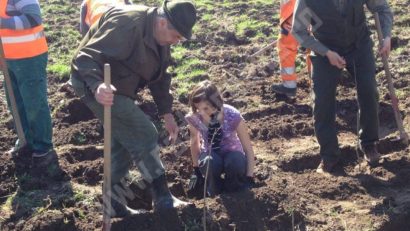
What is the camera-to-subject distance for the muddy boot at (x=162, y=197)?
4.77 metres

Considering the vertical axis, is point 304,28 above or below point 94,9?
below

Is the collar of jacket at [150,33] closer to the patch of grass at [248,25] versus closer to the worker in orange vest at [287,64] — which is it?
the worker in orange vest at [287,64]

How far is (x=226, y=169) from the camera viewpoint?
5066 millimetres

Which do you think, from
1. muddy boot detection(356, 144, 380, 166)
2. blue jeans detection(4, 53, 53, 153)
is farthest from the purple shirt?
blue jeans detection(4, 53, 53, 153)

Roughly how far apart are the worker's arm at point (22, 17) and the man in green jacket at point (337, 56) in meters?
2.29

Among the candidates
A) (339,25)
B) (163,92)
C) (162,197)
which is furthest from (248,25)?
(162,197)

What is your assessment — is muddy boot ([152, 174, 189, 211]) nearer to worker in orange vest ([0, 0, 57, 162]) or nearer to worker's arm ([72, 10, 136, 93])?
worker's arm ([72, 10, 136, 93])

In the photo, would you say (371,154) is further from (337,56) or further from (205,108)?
(205,108)

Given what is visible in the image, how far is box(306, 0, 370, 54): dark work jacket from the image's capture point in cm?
508

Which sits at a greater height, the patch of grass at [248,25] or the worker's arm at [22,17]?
the worker's arm at [22,17]

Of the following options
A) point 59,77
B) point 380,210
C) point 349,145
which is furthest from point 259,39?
point 380,210

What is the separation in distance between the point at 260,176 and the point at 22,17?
100 inches

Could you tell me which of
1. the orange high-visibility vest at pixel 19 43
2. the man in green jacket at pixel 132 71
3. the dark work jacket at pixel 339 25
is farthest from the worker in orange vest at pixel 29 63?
the dark work jacket at pixel 339 25

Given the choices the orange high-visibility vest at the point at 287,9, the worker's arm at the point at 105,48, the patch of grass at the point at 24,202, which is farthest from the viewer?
the orange high-visibility vest at the point at 287,9
